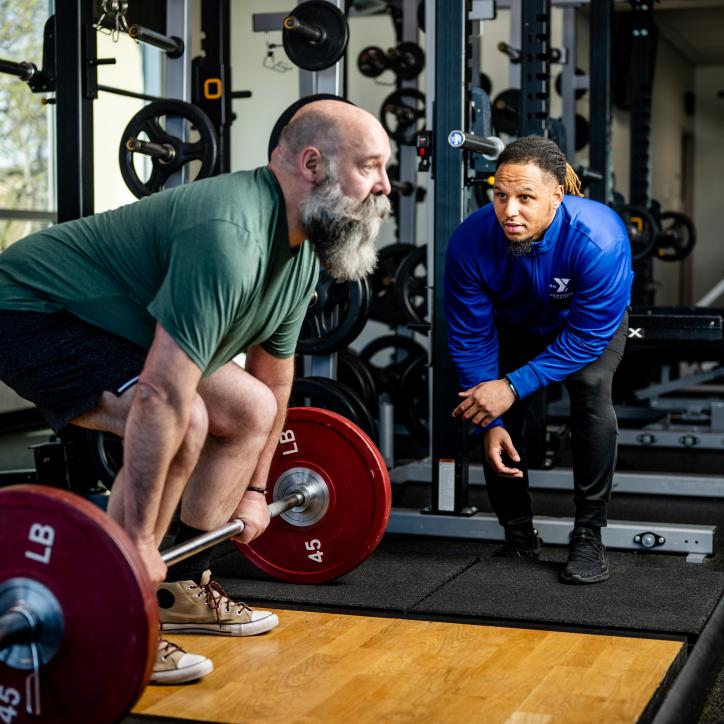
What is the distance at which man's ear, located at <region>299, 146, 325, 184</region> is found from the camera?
178 centimetres

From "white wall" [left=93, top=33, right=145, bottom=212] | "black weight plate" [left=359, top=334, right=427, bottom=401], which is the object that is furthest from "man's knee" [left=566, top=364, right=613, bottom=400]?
"white wall" [left=93, top=33, right=145, bottom=212]

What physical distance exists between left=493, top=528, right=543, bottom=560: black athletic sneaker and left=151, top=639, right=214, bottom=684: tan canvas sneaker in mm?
1114

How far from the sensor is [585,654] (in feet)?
6.67

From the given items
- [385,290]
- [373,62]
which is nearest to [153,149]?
[385,290]

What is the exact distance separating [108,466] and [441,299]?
103 cm

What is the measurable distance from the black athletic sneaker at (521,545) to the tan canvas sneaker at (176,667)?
1114 mm

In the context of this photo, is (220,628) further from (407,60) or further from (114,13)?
(407,60)

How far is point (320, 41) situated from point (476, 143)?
64cm

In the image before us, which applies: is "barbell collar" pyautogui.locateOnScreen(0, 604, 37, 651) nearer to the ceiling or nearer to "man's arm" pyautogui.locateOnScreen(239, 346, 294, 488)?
"man's arm" pyautogui.locateOnScreen(239, 346, 294, 488)

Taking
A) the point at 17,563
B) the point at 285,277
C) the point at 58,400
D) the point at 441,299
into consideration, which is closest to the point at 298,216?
the point at 285,277

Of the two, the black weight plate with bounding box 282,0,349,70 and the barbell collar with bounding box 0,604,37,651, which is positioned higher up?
the black weight plate with bounding box 282,0,349,70

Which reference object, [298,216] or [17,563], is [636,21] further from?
[17,563]

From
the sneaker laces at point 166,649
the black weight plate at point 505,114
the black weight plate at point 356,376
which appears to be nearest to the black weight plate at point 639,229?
the black weight plate at point 505,114

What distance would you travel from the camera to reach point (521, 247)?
8.30ft
